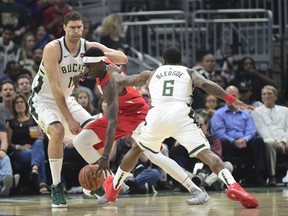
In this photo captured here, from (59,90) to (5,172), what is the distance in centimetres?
347

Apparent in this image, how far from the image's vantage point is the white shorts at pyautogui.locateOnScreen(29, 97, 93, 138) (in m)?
11.3

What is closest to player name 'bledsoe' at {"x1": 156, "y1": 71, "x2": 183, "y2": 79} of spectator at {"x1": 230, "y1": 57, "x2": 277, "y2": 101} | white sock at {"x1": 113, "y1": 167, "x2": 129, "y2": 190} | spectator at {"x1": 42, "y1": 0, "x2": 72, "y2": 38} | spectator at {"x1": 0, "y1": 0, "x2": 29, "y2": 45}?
white sock at {"x1": 113, "y1": 167, "x2": 129, "y2": 190}

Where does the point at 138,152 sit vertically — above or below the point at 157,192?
above

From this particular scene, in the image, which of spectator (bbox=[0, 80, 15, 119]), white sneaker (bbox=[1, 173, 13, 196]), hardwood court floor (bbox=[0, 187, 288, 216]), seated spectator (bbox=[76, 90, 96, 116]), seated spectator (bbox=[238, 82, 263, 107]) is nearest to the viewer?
hardwood court floor (bbox=[0, 187, 288, 216])

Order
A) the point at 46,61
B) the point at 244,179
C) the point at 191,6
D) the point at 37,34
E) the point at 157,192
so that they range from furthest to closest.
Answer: the point at 191,6 < the point at 37,34 < the point at 244,179 < the point at 157,192 < the point at 46,61

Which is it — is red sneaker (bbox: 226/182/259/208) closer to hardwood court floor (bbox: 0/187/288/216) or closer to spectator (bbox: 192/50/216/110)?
hardwood court floor (bbox: 0/187/288/216)

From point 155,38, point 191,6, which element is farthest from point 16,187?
point 191,6

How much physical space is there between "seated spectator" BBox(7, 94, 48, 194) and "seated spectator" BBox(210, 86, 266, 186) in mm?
2833

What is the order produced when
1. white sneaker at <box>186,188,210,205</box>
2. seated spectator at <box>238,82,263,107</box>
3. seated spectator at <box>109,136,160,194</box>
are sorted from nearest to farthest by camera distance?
white sneaker at <box>186,188,210,205</box>, seated spectator at <box>109,136,160,194</box>, seated spectator at <box>238,82,263,107</box>

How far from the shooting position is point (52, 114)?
11352mm

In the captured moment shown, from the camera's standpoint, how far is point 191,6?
66.0ft

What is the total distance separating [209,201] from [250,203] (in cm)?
141

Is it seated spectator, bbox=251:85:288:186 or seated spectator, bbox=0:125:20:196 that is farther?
seated spectator, bbox=251:85:288:186

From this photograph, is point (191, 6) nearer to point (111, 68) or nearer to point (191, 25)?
point (191, 25)
